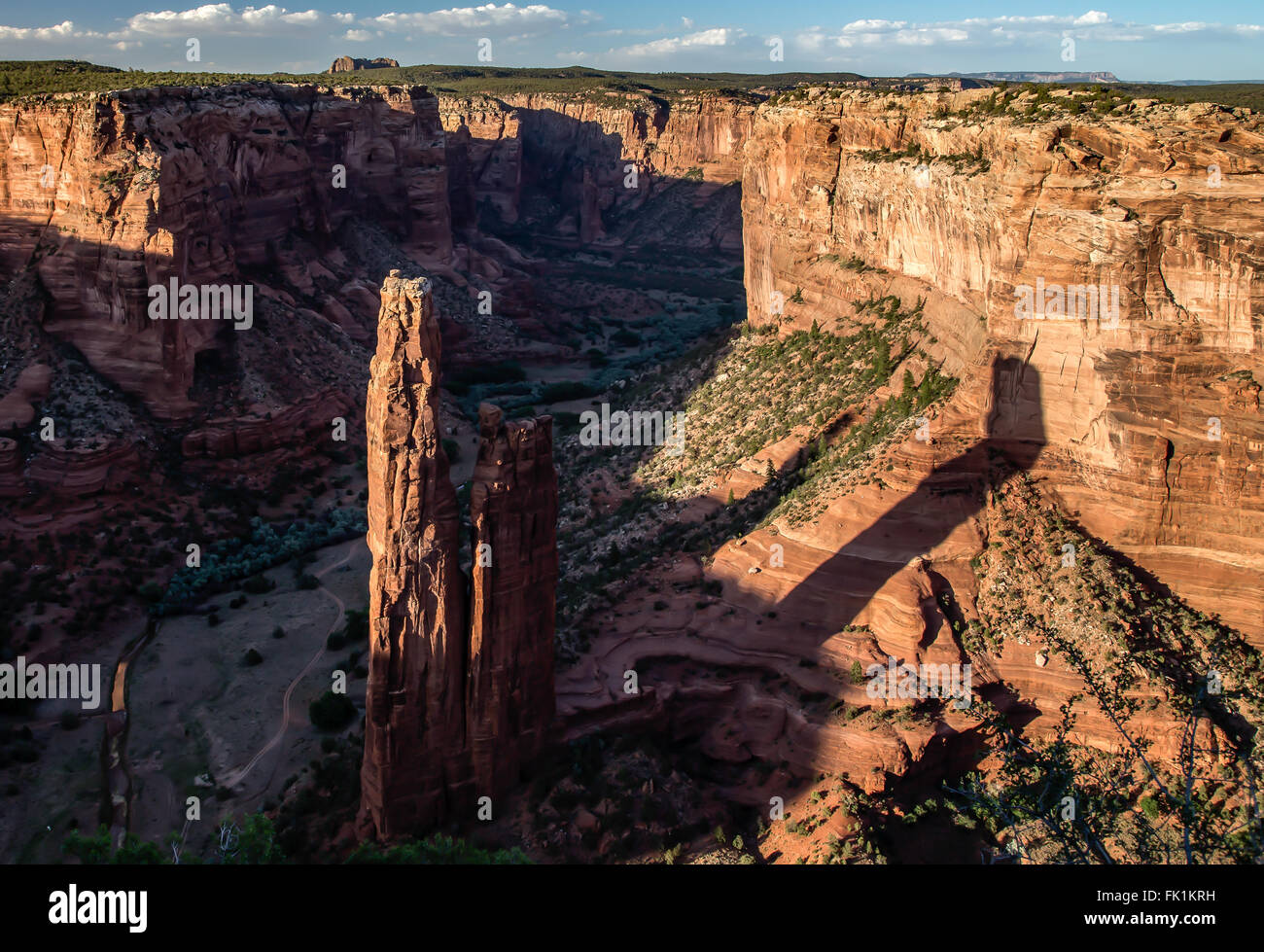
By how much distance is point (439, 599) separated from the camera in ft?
85.5

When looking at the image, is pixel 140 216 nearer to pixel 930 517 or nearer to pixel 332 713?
pixel 332 713

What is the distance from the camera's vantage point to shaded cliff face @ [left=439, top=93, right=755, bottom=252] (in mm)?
127000

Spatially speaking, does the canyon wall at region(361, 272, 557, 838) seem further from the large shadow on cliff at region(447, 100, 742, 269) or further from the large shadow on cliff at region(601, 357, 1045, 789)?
the large shadow on cliff at region(447, 100, 742, 269)

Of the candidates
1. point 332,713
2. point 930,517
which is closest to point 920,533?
point 930,517

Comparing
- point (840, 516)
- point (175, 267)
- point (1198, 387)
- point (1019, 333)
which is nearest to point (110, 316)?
point (175, 267)

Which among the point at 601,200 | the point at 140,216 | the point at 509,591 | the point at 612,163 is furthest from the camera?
the point at 612,163

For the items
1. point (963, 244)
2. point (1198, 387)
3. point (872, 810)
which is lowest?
point (872, 810)

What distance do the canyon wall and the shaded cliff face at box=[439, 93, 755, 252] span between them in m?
105

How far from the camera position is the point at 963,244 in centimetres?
3853

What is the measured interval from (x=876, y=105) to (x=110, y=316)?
35407 mm

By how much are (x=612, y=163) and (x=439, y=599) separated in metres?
124

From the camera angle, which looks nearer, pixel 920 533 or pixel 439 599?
pixel 439 599

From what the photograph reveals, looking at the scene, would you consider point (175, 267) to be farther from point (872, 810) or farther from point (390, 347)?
point (872, 810)
